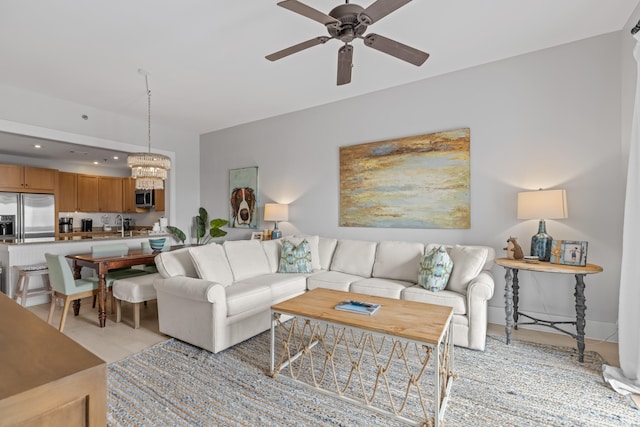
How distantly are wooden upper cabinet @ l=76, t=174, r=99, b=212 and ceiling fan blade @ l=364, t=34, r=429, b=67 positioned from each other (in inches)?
293

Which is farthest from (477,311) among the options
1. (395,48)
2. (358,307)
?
(395,48)

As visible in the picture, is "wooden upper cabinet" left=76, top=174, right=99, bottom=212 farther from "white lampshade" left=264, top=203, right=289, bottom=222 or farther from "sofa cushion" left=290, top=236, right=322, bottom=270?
"sofa cushion" left=290, top=236, right=322, bottom=270

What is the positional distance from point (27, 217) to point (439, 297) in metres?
7.16

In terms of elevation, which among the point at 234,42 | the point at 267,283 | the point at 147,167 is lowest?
the point at 267,283

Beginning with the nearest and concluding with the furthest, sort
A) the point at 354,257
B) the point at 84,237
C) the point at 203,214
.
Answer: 1. the point at 354,257
2. the point at 84,237
3. the point at 203,214

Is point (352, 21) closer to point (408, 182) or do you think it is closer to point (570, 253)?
point (408, 182)

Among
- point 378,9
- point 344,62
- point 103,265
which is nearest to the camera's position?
point 378,9

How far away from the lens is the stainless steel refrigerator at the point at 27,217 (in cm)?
571

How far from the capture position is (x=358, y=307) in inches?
93.0

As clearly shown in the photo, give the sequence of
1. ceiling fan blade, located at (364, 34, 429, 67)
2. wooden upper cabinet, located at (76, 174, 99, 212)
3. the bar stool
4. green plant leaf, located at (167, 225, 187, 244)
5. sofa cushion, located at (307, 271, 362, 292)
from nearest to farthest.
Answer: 1. ceiling fan blade, located at (364, 34, 429, 67)
2. sofa cushion, located at (307, 271, 362, 292)
3. the bar stool
4. green plant leaf, located at (167, 225, 187, 244)
5. wooden upper cabinet, located at (76, 174, 99, 212)

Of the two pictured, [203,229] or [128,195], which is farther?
[128,195]

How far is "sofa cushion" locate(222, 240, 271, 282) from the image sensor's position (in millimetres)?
3582

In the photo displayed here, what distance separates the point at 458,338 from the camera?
2.88 metres

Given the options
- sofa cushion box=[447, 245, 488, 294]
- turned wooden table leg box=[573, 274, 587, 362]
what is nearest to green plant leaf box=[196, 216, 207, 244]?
sofa cushion box=[447, 245, 488, 294]
